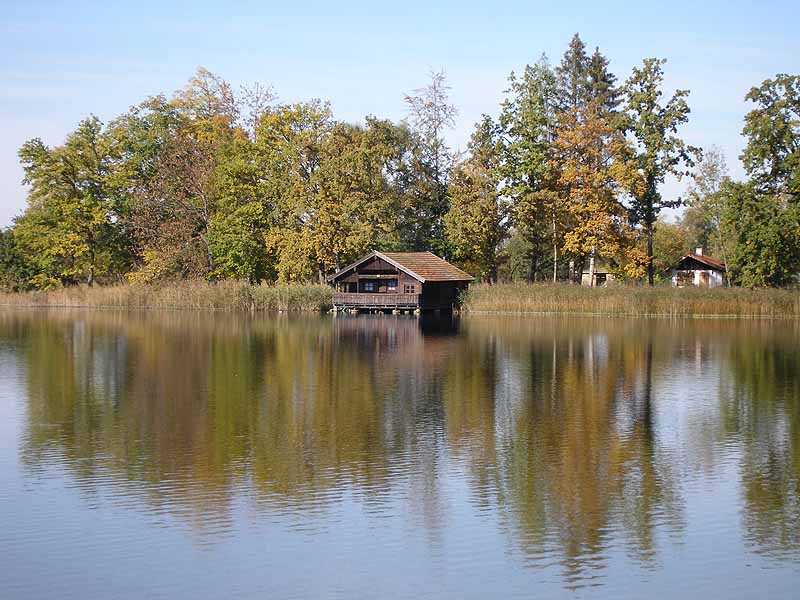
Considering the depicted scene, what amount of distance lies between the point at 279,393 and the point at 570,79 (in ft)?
207

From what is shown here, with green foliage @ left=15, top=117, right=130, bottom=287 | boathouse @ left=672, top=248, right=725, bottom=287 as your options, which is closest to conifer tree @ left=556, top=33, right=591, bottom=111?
boathouse @ left=672, top=248, right=725, bottom=287

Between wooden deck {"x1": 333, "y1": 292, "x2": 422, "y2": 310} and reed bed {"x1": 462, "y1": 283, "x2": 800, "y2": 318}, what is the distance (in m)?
3.99

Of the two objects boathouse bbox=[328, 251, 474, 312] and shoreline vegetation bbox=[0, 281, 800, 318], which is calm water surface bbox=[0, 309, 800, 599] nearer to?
shoreline vegetation bbox=[0, 281, 800, 318]

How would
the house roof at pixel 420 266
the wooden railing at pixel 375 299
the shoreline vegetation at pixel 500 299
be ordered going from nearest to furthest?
the shoreline vegetation at pixel 500 299 < the house roof at pixel 420 266 < the wooden railing at pixel 375 299

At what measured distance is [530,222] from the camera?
68.3 meters

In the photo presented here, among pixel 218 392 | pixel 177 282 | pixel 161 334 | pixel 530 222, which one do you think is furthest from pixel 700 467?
pixel 177 282

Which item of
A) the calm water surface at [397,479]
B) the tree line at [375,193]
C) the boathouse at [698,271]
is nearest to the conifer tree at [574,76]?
the tree line at [375,193]

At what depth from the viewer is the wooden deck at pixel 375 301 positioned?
65250mm

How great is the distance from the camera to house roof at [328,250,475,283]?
64375 millimetres

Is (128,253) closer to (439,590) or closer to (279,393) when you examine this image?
(279,393)

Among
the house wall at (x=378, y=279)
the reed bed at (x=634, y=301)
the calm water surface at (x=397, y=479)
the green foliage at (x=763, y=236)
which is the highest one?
the green foliage at (x=763, y=236)

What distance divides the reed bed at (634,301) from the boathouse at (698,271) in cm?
2712

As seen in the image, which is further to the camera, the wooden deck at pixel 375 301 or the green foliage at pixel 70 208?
the green foliage at pixel 70 208

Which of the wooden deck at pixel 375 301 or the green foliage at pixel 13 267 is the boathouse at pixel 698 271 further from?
the green foliage at pixel 13 267
